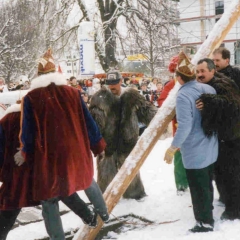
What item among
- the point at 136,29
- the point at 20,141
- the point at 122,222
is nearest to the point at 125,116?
the point at 122,222

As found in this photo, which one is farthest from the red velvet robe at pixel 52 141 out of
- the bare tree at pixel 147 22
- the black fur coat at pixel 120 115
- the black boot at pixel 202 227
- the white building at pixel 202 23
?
the white building at pixel 202 23

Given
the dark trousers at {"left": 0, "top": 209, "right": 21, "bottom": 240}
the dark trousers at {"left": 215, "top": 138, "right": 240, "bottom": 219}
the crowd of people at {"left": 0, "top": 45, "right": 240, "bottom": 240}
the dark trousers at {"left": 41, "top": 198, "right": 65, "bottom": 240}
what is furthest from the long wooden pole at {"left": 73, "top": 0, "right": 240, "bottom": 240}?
the dark trousers at {"left": 0, "top": 209, "right": 21, "bottom": 240}

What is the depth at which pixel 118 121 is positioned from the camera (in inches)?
210

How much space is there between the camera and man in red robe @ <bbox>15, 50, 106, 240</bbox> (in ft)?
10.8

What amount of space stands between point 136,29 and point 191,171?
560 inches

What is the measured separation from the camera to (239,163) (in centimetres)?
429

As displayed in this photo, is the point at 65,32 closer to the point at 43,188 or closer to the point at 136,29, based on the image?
the point at 136,29

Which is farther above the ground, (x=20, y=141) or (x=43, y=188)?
(x=20, y=141)

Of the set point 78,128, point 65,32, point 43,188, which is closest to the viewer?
point 43,188

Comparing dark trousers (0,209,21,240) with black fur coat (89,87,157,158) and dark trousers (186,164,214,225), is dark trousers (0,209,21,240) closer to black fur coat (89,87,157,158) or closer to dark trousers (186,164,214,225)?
dark trousers (186,164,214,225)

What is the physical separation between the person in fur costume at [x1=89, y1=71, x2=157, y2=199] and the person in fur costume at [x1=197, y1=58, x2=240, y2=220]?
3.95ft

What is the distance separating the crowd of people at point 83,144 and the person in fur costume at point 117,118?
1.07m

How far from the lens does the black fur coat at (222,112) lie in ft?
12.8

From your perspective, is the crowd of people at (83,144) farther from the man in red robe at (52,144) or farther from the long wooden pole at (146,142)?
the long wooden pole at (146,142)
